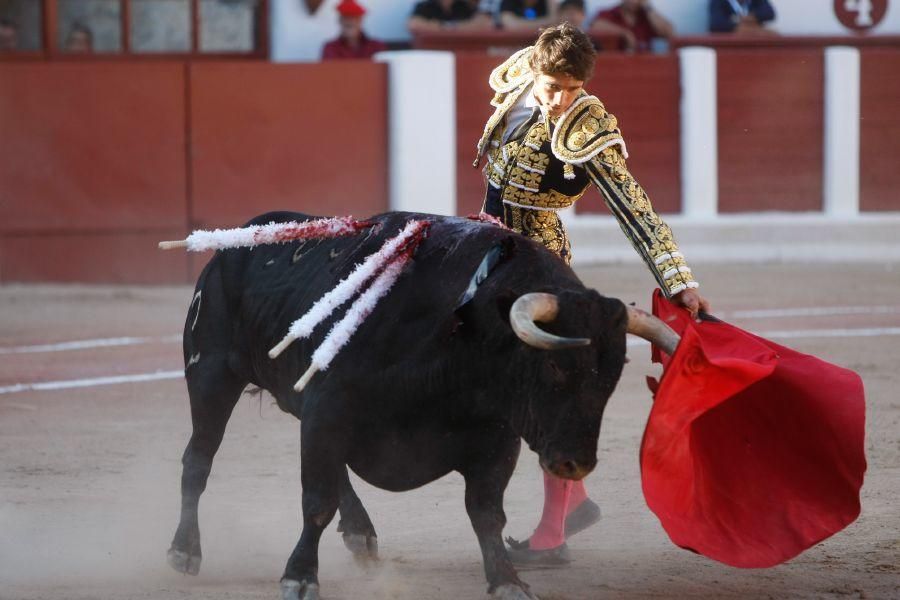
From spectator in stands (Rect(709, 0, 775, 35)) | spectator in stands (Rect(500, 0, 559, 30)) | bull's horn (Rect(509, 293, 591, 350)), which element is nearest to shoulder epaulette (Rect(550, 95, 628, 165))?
bull's horn (Rect(509, 293, 591, 350))

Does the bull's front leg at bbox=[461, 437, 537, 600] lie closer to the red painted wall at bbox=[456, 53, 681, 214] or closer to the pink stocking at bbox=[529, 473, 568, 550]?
the pink stocking at bbox=[529, 473, 568, 550]

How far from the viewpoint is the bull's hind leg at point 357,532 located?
3377 millimetres

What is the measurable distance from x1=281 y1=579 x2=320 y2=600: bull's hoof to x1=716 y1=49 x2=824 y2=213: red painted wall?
7.77m

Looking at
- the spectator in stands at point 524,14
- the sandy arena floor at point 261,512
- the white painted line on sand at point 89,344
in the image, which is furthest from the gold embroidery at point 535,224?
the spectator in stands at point 524,14

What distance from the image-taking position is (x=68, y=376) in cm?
601

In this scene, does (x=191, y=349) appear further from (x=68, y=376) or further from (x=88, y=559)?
(x=68, y=376)

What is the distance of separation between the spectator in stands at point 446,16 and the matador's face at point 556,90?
697cm

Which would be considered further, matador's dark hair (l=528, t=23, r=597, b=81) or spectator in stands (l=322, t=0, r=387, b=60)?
spectator in stands (l=322, t=0, r=387, b=60)

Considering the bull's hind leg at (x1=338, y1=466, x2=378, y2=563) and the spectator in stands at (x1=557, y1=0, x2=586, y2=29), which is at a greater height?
the spectator in stands at (x1=557, y1=0, x2=586, y2=29)

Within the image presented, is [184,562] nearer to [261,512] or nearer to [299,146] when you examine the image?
[261,512]

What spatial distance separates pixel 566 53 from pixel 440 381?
2.27ft

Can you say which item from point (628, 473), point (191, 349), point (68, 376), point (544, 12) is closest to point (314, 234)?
point (191, 349)

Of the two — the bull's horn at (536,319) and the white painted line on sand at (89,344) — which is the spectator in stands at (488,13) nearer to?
the white painted line on sand at (89,344)

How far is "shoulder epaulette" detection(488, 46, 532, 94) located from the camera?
345 centimetres
